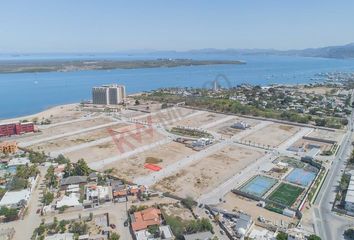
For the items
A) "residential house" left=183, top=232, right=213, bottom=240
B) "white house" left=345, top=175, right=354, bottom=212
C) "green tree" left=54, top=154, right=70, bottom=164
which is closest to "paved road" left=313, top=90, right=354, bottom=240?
"white house" left=345, top=175, right=354, bottom=212

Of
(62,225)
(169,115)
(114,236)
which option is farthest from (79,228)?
(169,115)

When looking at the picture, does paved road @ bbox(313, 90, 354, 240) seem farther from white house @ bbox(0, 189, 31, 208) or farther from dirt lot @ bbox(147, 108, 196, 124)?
dirt lot @ bbox(147, 108, 196, 124)

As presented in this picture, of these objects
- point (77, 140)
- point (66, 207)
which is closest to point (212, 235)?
point (66, 207)

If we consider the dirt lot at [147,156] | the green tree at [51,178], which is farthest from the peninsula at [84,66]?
the green tree at [51,178]

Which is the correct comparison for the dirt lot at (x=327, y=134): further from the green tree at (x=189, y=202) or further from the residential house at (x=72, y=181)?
the residential house at (x=72, y=181)

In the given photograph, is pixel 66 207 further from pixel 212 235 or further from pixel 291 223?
pixel 291 223
